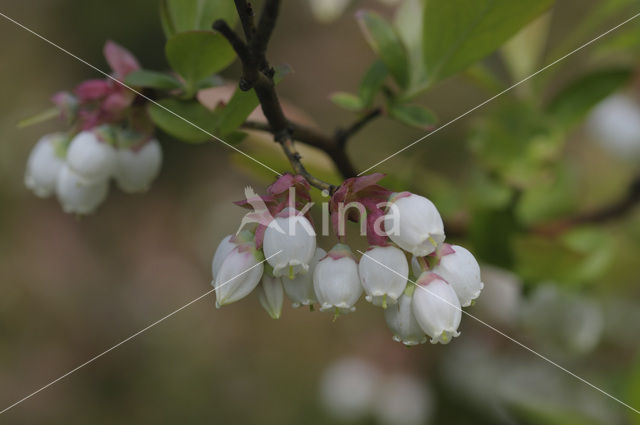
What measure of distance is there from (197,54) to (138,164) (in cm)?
14

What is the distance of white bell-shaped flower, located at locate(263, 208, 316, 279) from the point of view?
0.48m

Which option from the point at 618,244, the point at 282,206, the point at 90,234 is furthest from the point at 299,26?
the point at 282,206

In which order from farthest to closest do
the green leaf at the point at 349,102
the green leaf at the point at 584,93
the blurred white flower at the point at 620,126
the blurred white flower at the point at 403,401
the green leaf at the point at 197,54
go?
1. the blurred white flower at the point at 403,401
2. the blurred white flower at the point at 620,126
3. the green leaf at the point at 584,93
4. the green leaf at the point at 349,102
5. the green leaf at the point at 197,54

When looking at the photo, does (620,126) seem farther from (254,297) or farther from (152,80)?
(254,297)

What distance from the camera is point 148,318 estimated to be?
220cm

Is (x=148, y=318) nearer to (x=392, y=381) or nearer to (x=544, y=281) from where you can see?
(x=392, y=381)

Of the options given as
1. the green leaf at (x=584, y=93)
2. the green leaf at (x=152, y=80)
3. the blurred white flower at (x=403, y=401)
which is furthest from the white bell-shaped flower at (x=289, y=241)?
the blurred white flower at (x=403, y=401)

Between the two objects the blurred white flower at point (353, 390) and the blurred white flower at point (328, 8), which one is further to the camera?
the blurred white flower at point (353, 390)

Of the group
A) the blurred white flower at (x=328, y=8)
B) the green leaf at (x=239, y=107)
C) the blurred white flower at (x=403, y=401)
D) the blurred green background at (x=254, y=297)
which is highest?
the blurred white flower at (x=328, y=8)

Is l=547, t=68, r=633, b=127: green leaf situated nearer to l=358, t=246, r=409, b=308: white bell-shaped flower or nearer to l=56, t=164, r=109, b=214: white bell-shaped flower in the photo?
l=358, t=246, r=409, b=308: white bell-shaped flower

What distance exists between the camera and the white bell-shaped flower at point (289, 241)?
1.57 feet

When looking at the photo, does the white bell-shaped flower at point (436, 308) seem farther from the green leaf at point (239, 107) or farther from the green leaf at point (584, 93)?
the green leaf at point (584, 93)

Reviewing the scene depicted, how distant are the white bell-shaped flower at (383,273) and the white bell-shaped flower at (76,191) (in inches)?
13.0

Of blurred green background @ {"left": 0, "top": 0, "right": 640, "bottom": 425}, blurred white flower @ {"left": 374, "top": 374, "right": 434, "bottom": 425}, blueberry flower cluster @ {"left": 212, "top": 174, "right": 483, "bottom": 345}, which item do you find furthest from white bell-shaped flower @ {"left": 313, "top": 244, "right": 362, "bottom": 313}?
blurred white flower @ {"left": 374, "top": 374, "right": 434, "bottom": 425}
